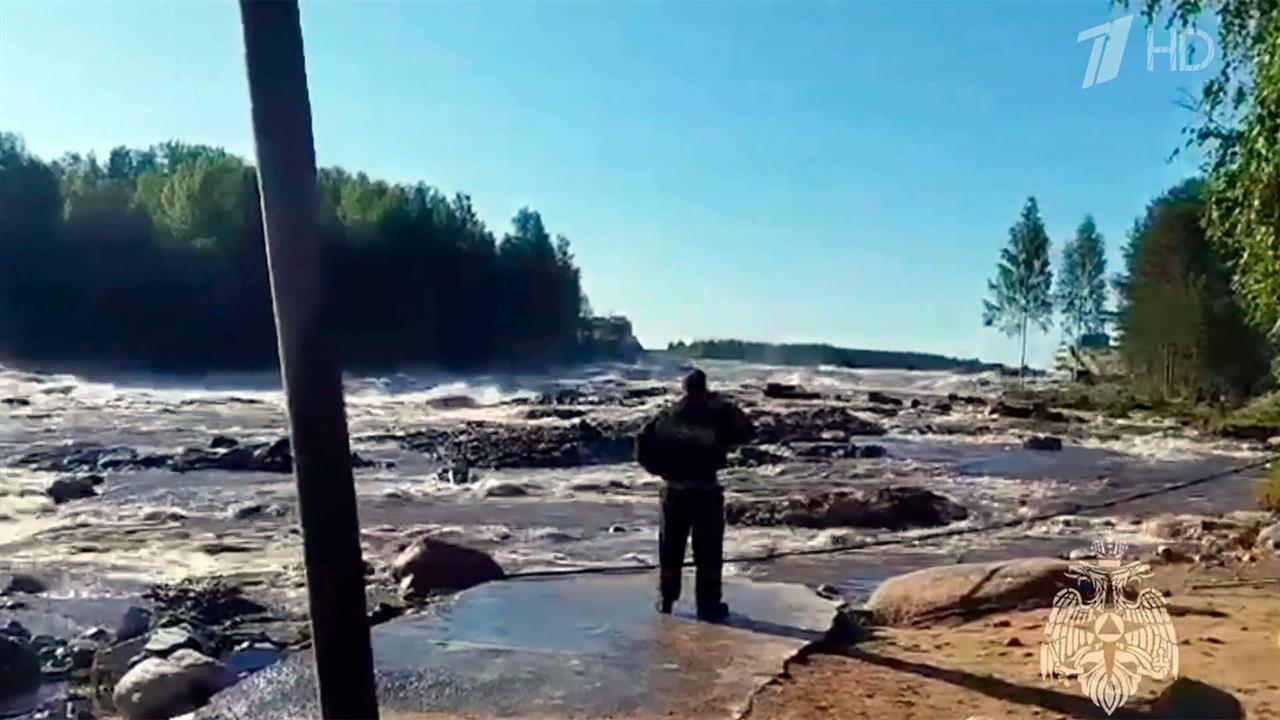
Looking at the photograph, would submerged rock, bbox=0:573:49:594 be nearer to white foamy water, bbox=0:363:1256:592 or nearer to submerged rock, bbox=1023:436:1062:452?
white foamy water, bbox=0:363:1256:592

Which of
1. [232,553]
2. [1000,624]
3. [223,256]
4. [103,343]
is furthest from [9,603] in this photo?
[223,256]

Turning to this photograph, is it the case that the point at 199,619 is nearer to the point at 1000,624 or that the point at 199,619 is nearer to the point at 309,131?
the point at 1000,624

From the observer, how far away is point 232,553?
15.7m

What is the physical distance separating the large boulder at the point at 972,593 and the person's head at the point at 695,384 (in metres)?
2.33

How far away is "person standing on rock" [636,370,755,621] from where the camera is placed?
7582 millimetres

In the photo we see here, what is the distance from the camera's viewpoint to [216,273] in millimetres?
63938

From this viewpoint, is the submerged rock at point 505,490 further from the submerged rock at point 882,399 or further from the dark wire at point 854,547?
the submerged rock at point 882,399

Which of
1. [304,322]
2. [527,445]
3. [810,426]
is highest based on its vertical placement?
[304,322]

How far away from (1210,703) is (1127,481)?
2319 centimetres

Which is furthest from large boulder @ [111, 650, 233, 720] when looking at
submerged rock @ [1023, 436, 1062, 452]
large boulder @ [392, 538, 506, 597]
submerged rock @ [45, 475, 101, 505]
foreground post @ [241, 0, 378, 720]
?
submerged rock @ [1023, 436, 1062, 452]

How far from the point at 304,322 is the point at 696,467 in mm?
5290

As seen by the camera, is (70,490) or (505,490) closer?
(70,490)

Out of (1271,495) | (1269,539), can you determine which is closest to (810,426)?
(1271,495)

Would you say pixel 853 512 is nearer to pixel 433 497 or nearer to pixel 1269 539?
pixel 1269 539
